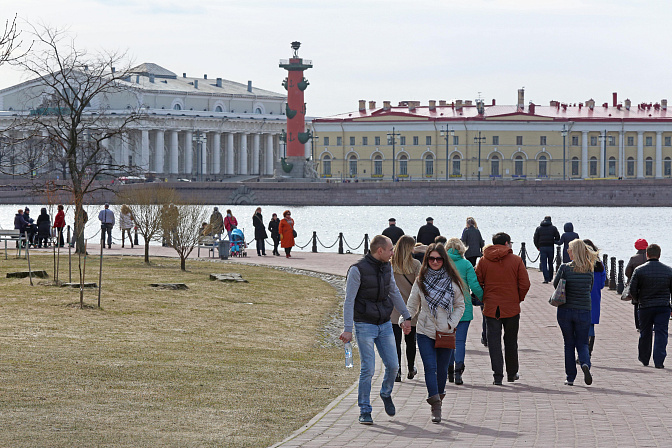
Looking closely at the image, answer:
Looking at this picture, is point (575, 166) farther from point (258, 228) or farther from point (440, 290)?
point (440, 290)

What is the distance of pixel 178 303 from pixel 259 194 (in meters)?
65.9

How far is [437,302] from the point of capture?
753cm

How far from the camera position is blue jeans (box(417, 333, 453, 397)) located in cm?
745

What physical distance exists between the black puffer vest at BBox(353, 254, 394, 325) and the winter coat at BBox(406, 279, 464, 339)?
52 centimetres

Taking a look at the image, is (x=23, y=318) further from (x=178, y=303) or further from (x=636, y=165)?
(x=636, y=165)

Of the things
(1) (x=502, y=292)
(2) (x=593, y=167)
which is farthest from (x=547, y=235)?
(2) (x=593, y=167)

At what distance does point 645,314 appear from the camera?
10.1 m

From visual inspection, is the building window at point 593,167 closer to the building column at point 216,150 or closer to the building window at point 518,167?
the building window at point 518,167

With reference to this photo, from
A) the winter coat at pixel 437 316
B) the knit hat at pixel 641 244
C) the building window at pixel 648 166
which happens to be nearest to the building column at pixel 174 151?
the building window at pixel 648 166

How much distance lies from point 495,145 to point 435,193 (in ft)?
55.4

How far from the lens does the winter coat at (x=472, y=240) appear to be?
1583 cm

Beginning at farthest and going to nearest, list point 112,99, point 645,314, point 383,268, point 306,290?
1. point 112,99
2. point 306,290
3. point 645,314
4. point 383,268

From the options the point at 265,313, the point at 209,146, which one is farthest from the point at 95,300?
the point at 209,146

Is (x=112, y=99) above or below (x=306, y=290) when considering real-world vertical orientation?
above
